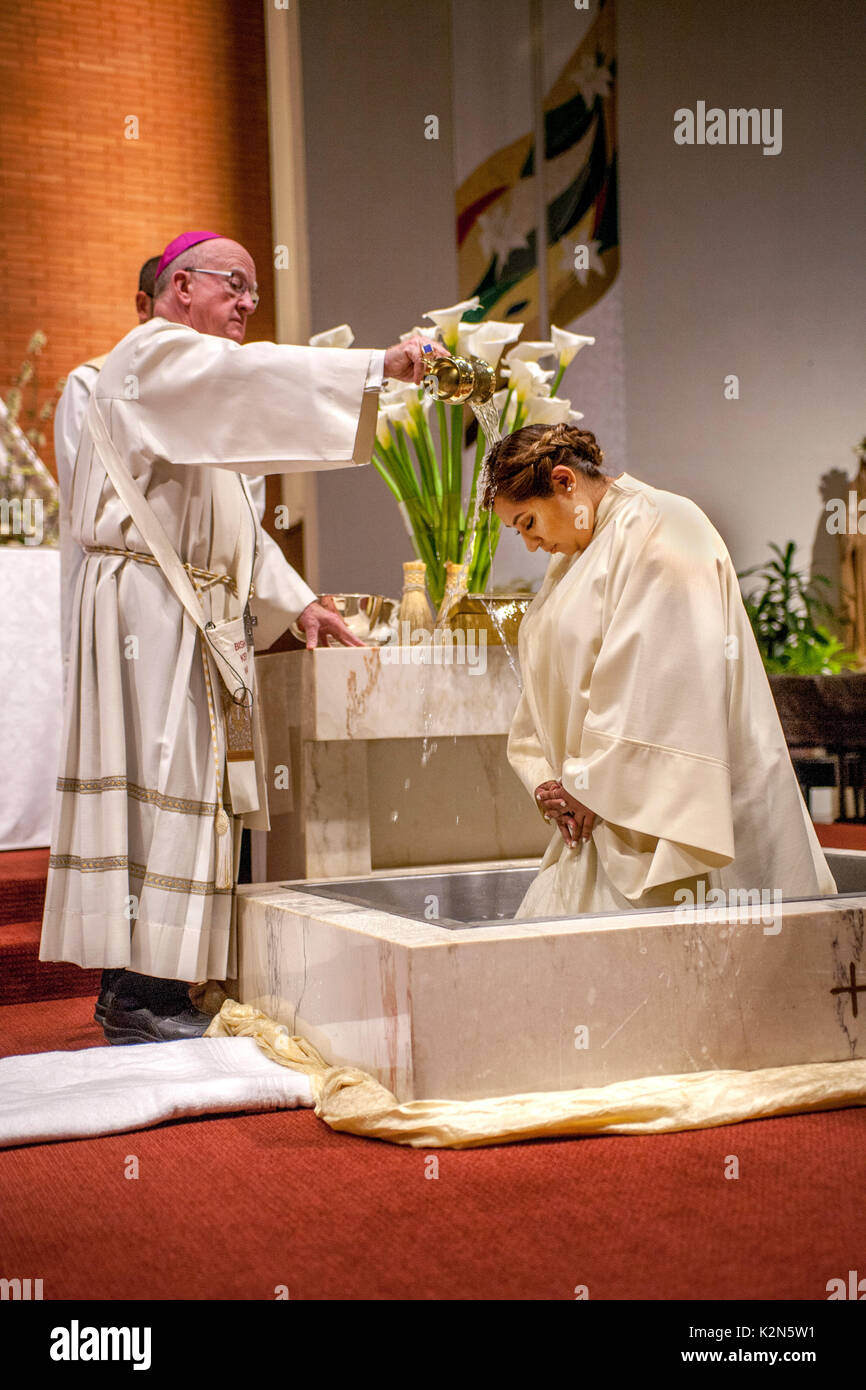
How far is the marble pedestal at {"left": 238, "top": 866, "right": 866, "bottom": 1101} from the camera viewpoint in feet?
8.65

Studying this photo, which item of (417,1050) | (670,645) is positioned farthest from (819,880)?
(417,1050)

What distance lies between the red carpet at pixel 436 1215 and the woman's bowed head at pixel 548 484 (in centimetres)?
139

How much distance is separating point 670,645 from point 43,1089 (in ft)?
5.41

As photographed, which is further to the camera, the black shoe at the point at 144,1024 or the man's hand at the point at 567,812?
the black shoe at the point at 144,1024

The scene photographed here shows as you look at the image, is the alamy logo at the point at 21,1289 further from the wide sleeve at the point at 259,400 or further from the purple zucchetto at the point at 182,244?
the purple zucchetto at the point at 182,244

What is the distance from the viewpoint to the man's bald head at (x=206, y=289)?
3.75 meters

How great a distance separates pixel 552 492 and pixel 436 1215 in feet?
5.47

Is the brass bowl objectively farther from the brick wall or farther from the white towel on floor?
the brick wall

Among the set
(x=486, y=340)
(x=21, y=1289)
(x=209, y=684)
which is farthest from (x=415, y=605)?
(x=21, y=1289)

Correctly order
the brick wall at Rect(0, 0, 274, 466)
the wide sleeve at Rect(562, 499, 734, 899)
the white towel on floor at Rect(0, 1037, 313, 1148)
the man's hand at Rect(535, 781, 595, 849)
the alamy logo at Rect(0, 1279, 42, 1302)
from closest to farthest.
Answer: the alamy logo at Rect(0, 1279, 42, 1302)
the white towel on floor at Rect(0, 1037, 313, 1148)
the wide sleeve at Rect(562, 499, 734, 899)
the man's hand at Rect(535, 781, 595, 849)
the brick wall at Rect(0, 0, 274, 466)

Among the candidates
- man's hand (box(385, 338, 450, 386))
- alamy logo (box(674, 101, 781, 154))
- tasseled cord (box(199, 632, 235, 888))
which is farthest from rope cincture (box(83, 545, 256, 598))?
alamy logo (box(674, 101, 781, 154))

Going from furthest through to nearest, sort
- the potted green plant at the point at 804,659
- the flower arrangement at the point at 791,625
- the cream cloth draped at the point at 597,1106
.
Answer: the flower arrangement at the point at 791,625 → the potted green plant at the point at 804,659 → the cream cloth draped at the point at 597,1106

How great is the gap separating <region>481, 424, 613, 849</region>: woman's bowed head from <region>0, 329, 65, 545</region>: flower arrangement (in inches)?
132

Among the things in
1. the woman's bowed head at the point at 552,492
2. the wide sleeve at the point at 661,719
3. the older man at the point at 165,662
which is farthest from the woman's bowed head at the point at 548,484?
the older man at the point at 165,662
